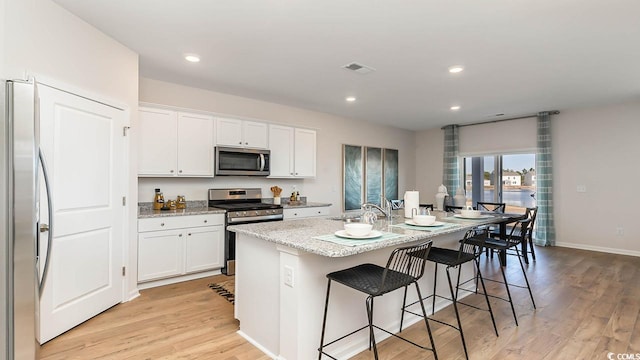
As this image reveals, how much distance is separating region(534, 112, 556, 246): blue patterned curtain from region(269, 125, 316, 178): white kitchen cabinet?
4.31m

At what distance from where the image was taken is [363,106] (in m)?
5.39

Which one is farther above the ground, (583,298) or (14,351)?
(14,351)

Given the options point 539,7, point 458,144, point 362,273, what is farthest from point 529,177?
point 362,273

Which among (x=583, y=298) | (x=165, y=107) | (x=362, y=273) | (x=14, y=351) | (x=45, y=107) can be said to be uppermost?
(x=165, y=107)

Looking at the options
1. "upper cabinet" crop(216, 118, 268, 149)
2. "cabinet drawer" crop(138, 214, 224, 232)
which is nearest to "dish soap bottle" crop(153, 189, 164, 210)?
"cabinet drawer" crop(138, 214, 224, 232)

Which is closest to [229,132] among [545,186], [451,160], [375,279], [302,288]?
[302,288]

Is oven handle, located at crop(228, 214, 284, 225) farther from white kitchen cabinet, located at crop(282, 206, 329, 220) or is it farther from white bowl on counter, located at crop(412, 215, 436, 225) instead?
white bowl on counter, located at crop(412, 215, 436, 225)

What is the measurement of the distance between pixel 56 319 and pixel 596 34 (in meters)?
5.08

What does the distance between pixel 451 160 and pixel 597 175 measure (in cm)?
256

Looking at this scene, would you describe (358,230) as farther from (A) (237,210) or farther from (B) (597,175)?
(B) (597,175)

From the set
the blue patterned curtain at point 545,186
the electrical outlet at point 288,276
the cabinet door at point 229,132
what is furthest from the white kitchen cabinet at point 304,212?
the blue patterned curtain at point 545,186

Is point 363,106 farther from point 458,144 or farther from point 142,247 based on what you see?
point 142,247

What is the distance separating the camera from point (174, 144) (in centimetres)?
387

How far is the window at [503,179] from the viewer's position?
6402 mm
